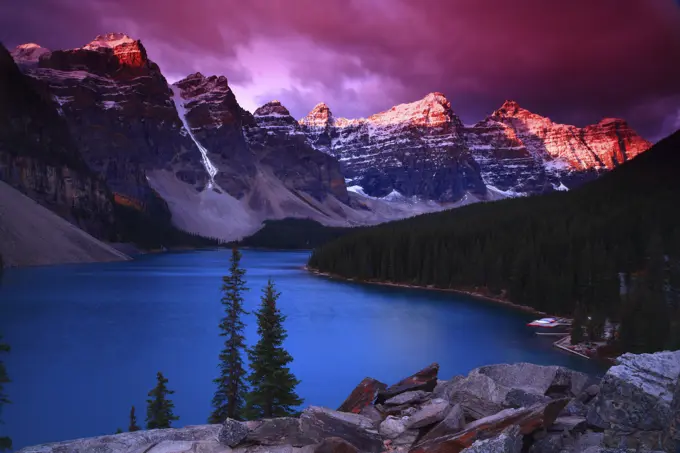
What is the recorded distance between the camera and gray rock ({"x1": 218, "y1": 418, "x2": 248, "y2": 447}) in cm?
723

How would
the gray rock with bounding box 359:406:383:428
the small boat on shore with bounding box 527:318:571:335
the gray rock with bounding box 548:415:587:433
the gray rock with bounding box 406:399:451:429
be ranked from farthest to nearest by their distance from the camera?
the small boat on shore with bounding box 527:318:571:335 < the gray rock with bounding box 359:406:383:428 < the gray rock with bounding box 406:399:451:429 < the gray rock with bounding box 548:415:587:433

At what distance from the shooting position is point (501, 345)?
3584 cm

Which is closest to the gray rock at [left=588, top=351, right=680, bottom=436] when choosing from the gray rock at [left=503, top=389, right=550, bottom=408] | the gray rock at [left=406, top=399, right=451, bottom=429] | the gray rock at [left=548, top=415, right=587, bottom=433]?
the gray rock at [left=548, top=415, right=587, bottom=433]

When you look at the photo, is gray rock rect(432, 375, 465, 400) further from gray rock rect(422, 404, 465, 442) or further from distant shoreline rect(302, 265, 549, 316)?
distant shoreline rect(302, 265, 549, 316)

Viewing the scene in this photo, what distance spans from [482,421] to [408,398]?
178 cm

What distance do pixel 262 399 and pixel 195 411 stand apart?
8346 millimetres

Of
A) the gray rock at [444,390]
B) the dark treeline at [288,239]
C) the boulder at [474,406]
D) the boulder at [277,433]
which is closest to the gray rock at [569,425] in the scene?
the boulder at [474,406]

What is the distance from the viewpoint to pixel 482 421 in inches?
245

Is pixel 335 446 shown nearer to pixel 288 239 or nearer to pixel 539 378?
pixel 539 378

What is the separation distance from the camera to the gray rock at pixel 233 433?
285 inches

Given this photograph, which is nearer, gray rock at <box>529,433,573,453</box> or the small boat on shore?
gray rock at <box>529,433,573,453</box>

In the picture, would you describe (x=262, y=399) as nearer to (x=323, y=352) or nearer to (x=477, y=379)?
(x=477, y=379)

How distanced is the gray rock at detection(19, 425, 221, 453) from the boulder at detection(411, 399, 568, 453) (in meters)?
3.58

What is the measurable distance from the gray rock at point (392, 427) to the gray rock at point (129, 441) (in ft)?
8.75
